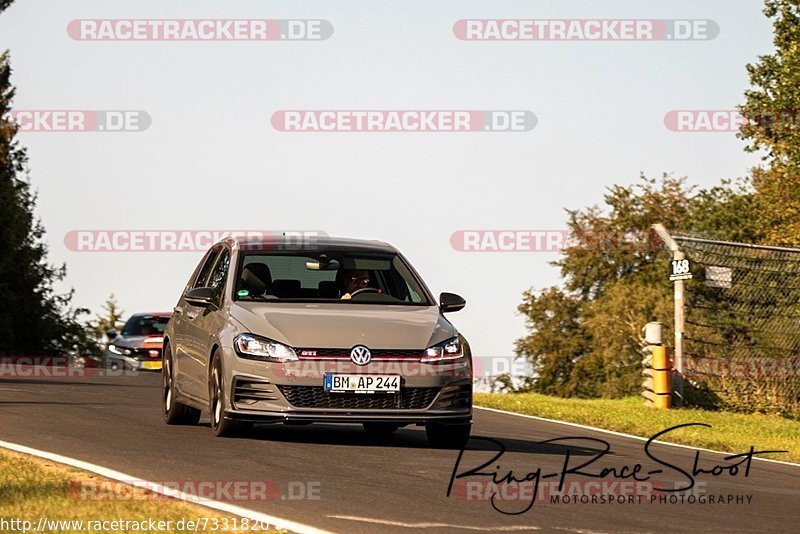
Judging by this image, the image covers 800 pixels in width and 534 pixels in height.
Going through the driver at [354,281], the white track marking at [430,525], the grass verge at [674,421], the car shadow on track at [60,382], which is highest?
the driver at [354,281]

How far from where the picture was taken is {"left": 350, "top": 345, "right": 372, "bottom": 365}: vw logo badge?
12656 millimetres

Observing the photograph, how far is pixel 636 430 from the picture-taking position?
18.0 m

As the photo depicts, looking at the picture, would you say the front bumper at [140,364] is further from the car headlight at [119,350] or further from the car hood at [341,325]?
the car hood at [341,325]

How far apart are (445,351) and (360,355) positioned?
2.62ft

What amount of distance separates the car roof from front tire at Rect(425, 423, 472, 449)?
6.84ft

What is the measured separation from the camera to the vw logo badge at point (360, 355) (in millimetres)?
12656

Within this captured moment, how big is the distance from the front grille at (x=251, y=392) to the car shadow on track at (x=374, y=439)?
60cm

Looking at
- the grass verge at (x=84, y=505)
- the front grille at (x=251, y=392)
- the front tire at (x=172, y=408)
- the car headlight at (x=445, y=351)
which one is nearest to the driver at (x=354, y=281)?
the car headlight at (x=445, y=351)

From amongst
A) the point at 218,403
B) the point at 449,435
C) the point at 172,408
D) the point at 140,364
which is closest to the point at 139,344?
the point at 140,364

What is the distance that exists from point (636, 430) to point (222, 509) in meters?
9.69

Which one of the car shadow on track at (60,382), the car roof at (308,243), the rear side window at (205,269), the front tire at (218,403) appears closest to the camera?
the front tire at (218,403)

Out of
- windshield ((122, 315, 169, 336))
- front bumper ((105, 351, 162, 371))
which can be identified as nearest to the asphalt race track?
front bumper ((105, 351, 162, 371))

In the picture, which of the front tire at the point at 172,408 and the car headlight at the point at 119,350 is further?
the car headlight at the point at 119,350

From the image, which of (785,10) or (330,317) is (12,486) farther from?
(785,10)
